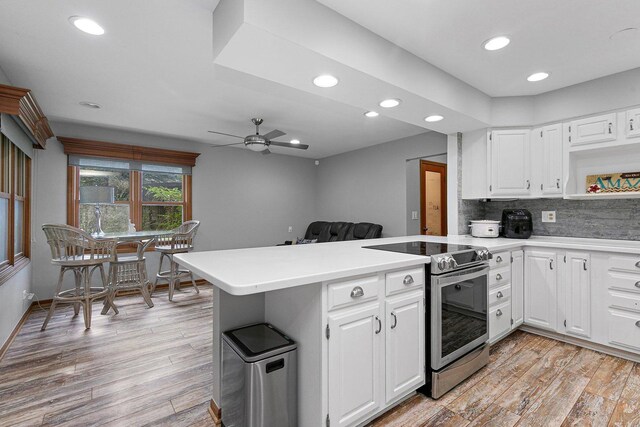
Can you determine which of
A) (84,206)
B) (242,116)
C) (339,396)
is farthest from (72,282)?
(339,396)

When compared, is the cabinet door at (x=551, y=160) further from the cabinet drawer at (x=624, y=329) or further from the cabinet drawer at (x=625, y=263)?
the cabinet drawer at (x=624, y=329)

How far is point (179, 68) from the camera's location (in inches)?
102

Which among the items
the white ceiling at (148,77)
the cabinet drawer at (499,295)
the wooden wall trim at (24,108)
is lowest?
the cabinet drawer at (499,295)

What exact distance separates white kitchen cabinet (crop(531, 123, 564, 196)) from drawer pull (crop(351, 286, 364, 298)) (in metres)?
2.65

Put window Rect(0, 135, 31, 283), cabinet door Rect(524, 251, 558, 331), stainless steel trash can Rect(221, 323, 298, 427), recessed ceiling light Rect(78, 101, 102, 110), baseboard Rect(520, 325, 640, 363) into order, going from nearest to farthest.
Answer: stainless steel trash can Rect(221, 323, 298, 427), baseboard Rect(520, 325, 640, 363), cabinet door Rect(524, 251, 558, 331), window Rect(0, 135, 31, 283), recessed ceiling light Rect(78, 101, 102, 110)

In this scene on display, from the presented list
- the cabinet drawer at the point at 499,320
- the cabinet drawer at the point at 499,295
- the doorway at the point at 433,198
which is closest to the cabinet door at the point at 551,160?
the cabinet drawer at the point at 499,295

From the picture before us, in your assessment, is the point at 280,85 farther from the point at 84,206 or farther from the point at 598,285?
the point at 84,206

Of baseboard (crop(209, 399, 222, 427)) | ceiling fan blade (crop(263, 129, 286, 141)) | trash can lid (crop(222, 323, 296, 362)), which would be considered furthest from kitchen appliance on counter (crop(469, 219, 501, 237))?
Result: baseboard (crop(209, 399, 222, 427))

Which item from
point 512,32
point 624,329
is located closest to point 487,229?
point 624,329

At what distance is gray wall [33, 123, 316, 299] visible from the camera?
4098 mm

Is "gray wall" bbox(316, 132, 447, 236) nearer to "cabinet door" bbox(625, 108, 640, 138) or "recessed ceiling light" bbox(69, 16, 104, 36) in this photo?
"cabinet door" bbox(625, 108, 640, 138)

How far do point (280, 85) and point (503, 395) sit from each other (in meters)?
2.61

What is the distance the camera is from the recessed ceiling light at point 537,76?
267 cm

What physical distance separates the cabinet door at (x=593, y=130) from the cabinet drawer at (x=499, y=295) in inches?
61.2
